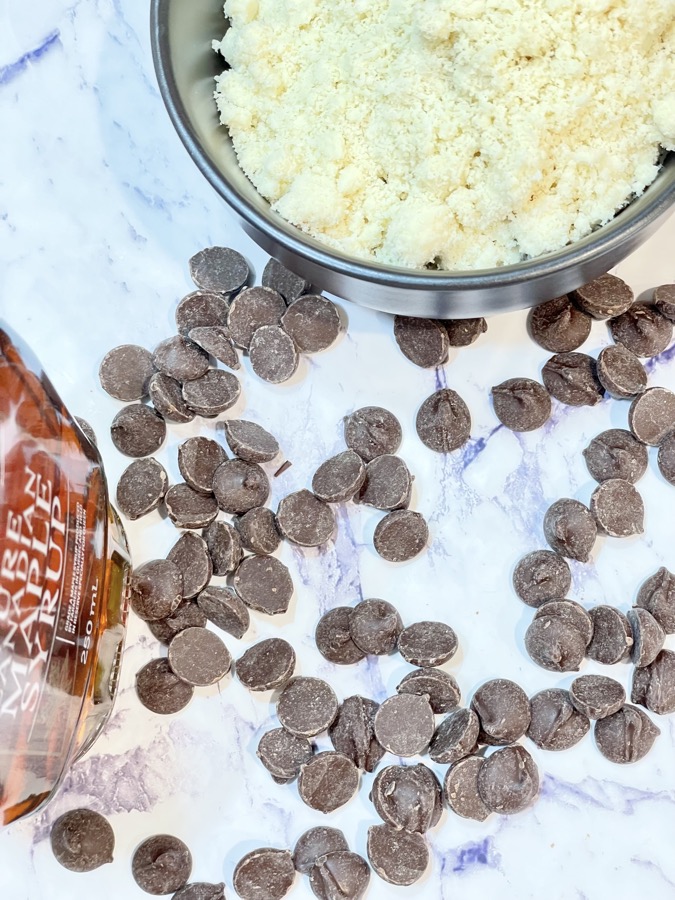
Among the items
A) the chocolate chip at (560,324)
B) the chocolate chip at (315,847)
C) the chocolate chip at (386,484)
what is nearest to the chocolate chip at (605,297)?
the chocolate chip at (560,324)

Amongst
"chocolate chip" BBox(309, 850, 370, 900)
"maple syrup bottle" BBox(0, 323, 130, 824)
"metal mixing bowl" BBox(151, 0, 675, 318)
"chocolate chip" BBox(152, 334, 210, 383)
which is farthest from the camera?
"chocolate chip" BBox(152, 334, 210, 383)

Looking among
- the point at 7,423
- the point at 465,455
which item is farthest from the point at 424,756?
the point at 7,423

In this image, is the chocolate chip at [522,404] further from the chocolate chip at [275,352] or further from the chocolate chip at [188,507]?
the chocolate chip at [188,507]

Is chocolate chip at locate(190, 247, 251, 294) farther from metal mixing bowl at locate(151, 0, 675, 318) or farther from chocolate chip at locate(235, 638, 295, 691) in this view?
chocolate chip at locate(235, 638, 295, 691)

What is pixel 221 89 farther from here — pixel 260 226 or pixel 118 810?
pixel 118 810

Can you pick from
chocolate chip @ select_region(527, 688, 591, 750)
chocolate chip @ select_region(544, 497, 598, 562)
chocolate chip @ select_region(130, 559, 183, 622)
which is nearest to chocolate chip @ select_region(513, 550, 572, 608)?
chocolate chip @ select_region(544, 497, 598, 562)

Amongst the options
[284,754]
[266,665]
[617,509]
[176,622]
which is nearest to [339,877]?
Answer: [284,754]

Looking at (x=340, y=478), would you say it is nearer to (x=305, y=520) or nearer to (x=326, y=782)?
(x=305, y=520)
